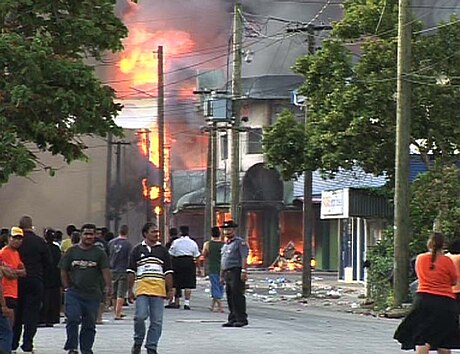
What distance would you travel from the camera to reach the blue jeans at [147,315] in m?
14.7

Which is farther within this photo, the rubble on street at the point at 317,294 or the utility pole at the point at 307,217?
the utility pole at the point at 307,217

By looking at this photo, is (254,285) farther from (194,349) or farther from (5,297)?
(5,297)

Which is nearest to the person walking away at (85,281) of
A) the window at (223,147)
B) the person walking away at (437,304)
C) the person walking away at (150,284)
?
the person walking away at (150,284)

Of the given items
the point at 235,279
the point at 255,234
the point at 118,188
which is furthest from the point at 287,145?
the point at 255,234

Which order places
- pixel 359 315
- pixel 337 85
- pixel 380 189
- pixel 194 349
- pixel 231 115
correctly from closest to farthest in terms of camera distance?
1. pixel 194 349
2. pixel 359 315
3. pixel 337 85
4. pixel 380 189
5. pixel 231 115

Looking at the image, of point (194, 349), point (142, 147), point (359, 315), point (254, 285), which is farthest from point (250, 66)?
point (194, 349)

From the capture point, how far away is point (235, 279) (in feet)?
66.0

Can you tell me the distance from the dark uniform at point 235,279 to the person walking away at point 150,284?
5.17 metres

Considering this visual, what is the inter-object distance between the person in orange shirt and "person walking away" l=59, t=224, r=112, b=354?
0.62 m

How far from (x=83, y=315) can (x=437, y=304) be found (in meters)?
4.33

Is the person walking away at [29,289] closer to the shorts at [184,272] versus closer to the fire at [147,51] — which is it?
the shorts at [184,272]

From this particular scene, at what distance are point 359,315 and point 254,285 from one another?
51.9ft

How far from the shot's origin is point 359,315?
85.2ft

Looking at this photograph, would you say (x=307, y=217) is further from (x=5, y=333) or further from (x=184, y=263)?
(x=5, y=333)
